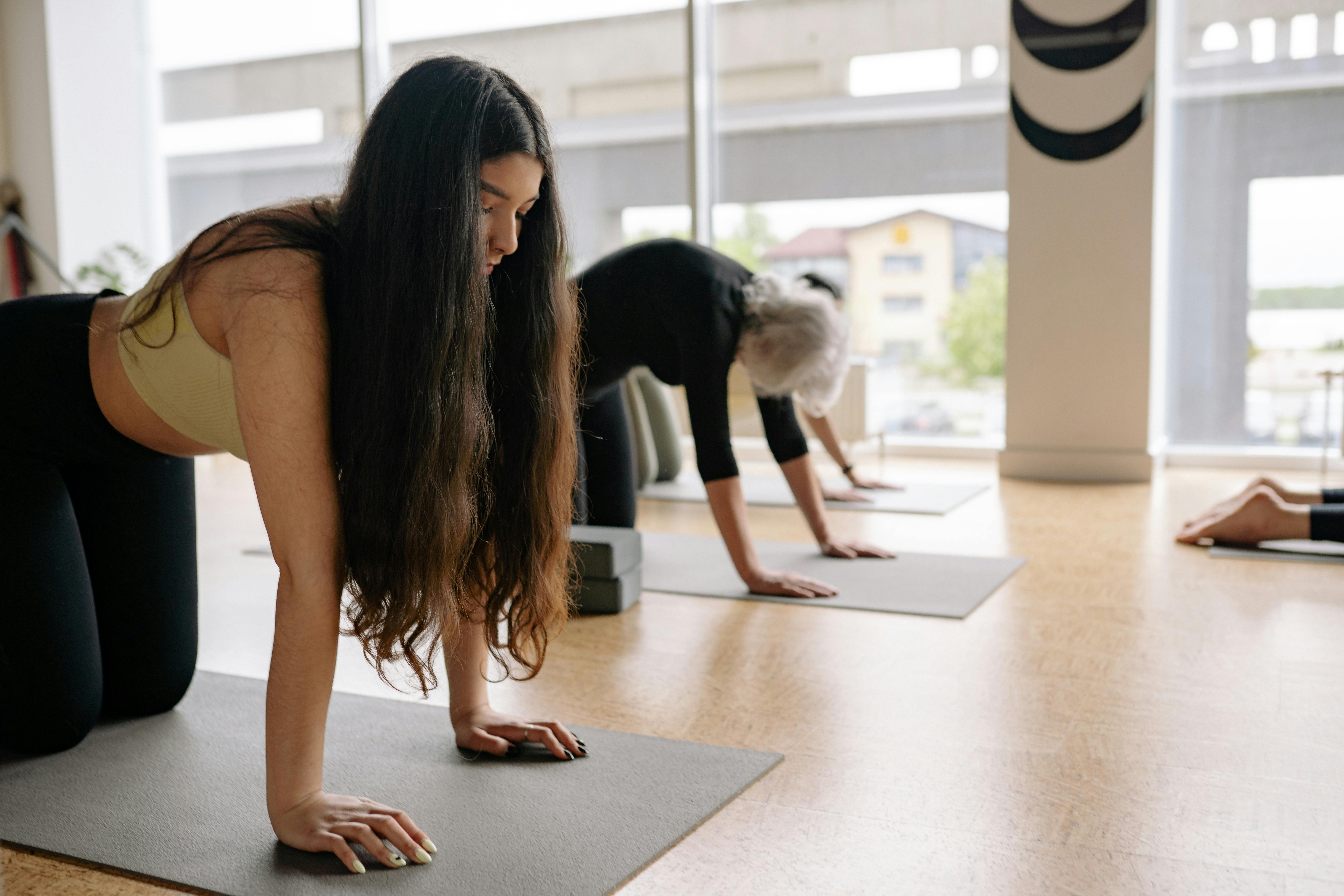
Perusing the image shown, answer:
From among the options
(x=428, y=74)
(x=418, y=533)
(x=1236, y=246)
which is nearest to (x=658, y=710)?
(x=418, y=533)

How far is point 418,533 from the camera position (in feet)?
4.43

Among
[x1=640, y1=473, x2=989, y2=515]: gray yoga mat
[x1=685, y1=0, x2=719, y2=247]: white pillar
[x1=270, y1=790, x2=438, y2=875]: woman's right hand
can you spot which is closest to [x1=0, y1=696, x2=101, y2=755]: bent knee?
[x1=270, y1=790, x2=438, y2=875]: woman's right hand

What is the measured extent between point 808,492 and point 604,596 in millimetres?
664

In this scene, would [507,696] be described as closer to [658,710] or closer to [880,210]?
[658,710]

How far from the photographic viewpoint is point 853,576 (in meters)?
3.05

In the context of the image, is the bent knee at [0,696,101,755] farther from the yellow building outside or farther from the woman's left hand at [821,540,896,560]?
the yellow building outside

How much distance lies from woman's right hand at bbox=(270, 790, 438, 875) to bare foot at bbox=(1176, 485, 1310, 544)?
2.69 meters

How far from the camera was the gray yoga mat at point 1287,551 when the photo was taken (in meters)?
3.20

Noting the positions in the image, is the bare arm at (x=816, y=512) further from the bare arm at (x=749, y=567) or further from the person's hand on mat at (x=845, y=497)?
the person's hand on mat at (x=845, y=497)

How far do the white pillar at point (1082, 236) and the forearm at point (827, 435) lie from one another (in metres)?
1.29

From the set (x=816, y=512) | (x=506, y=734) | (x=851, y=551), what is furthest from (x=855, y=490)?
(x=506, y=734)

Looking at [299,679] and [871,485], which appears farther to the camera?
[871,485]

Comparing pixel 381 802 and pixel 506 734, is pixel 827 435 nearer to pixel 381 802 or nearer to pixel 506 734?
pixel 506 734

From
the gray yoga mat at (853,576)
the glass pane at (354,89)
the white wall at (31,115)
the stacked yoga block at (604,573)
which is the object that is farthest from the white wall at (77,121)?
the stacked yoga block at (604,573)
